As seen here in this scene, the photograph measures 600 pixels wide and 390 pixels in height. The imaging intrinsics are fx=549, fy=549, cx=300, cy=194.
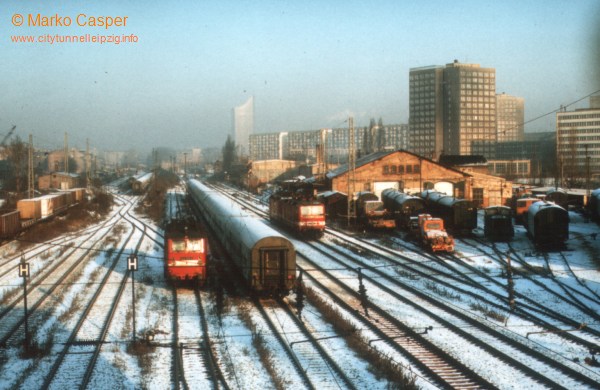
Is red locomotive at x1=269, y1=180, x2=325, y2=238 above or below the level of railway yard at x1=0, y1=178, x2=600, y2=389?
above

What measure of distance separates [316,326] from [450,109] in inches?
6466

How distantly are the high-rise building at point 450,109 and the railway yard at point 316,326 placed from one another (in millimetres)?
144888

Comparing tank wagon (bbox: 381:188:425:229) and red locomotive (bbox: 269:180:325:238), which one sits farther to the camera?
tank wagon (bbox: 381:188:425:229)

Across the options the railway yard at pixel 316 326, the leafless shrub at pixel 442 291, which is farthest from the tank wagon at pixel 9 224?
the leafless shrub at pixel 442 291

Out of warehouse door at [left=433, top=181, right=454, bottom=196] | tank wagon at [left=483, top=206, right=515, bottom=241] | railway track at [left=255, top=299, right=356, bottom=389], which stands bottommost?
railway track at [left=255, top=299, right=356, bottom=389]

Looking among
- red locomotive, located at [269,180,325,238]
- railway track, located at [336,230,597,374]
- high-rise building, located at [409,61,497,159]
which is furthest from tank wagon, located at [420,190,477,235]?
high-rise building, located at [409,61,497,159]

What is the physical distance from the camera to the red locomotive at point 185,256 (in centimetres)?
2183

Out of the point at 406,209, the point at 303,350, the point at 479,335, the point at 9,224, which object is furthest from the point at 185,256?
the point at 406,209

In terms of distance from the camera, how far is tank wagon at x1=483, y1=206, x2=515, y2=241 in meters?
35.5

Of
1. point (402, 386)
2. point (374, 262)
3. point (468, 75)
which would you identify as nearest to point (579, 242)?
point (374, 262)

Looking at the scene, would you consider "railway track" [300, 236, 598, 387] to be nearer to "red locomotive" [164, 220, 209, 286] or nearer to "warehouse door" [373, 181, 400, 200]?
"red locomotive" [164, 220, 209, 286]

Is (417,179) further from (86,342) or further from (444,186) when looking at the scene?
(86,342)

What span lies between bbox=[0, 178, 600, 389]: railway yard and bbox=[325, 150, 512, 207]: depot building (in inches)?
1014

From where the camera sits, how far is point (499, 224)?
35531mm
